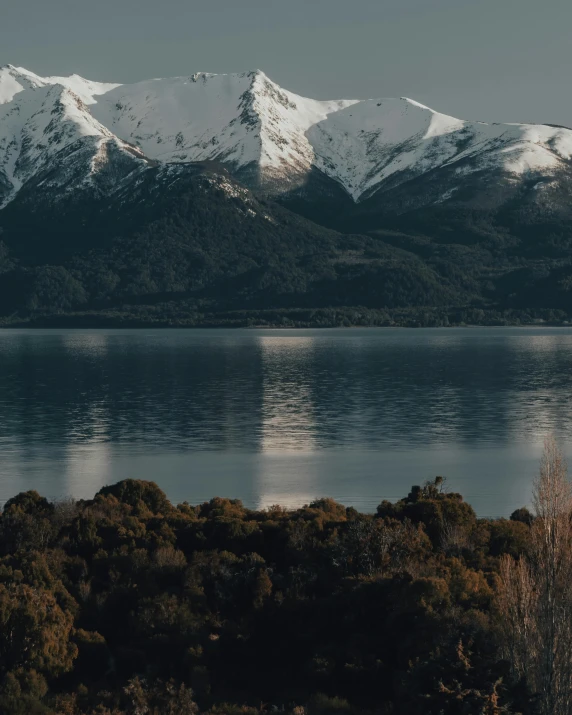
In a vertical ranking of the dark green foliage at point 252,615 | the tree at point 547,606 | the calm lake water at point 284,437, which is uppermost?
the tree at point 547,606

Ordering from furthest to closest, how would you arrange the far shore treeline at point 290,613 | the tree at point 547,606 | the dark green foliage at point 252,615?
the dark green foliage at point 252,615, the far shore treeline at point 290,613, the tree at point 547,606

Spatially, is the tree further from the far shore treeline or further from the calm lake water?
the calm lake water

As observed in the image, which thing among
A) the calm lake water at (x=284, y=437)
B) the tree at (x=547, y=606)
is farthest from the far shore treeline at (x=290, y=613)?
the calm lake water at (x=284, y=437)

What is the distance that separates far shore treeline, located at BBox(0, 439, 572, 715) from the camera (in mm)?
39688

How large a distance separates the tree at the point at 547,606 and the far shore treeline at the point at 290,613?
2.3 inches

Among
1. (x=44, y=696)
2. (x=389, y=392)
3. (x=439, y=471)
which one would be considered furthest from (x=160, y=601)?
(x=389, y=392)

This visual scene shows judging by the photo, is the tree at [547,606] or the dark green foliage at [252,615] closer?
the tree at [547,606]

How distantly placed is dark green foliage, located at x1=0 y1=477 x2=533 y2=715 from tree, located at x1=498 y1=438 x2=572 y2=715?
0.83m

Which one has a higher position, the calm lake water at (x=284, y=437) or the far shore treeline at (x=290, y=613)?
the far shore treeline at (x=290, y=613)

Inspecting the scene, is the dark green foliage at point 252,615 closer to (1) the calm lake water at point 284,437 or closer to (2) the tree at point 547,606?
(2) the tree at point 547,606

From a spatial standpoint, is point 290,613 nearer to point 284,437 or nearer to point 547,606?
point 547,606

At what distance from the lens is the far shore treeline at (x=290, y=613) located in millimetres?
39688

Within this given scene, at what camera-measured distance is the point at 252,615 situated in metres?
50.4

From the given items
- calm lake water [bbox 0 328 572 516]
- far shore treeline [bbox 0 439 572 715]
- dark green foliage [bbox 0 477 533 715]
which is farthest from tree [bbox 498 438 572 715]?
calm lake water [bbox 0 328 572 516]
